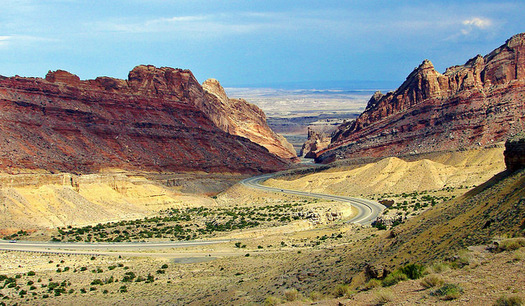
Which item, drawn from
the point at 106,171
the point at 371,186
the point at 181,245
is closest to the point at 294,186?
the point at 371,186

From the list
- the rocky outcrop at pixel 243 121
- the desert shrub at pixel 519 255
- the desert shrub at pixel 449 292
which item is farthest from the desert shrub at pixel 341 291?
the rocky outcrop at pixel 243 121

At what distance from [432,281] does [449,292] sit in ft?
5.44

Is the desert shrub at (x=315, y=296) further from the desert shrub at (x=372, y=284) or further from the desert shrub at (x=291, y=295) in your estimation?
the desert shrub at (x=372, y=284)

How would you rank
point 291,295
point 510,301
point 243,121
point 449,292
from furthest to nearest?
point 243,121 → point 291,295 → point 449,292 → point 510,301

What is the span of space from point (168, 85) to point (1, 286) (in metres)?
89.4

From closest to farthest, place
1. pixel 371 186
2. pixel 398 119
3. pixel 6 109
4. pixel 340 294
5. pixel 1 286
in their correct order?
pixel 340 294, pixel 1 286, pixel 371 186, pixel 6 109, pixel 398 119

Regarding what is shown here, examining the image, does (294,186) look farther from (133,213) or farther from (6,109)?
(6,109)

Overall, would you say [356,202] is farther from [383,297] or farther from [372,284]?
[383,297]

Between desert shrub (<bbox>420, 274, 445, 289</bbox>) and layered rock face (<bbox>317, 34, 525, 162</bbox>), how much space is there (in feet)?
256

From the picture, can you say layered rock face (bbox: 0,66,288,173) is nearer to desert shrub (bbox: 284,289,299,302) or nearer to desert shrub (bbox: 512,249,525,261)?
desert shrub (bbox: 284,289,299,302)

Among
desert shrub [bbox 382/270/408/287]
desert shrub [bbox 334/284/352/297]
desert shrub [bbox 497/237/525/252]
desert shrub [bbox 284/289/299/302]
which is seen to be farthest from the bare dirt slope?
desert shrub [bbox 497/237/525/252]

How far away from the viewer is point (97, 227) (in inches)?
2387

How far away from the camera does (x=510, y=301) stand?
16047mm

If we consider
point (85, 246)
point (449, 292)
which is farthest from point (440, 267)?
point (85, 246)
